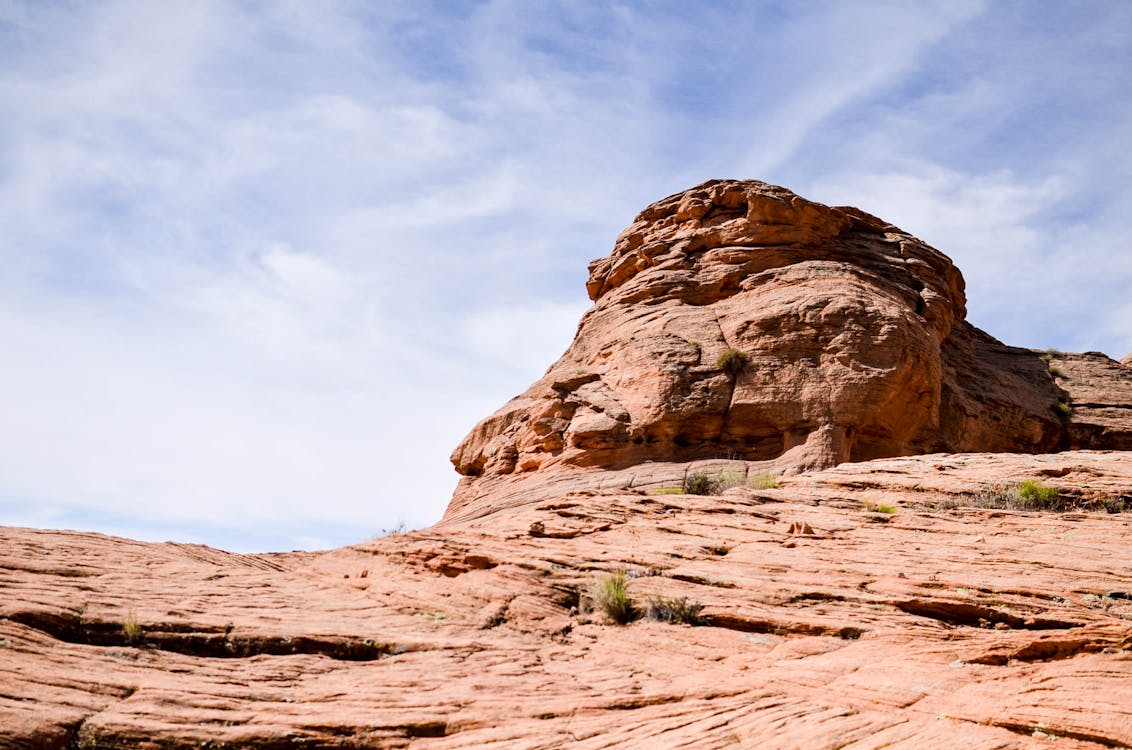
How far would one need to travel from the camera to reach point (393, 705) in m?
9.42

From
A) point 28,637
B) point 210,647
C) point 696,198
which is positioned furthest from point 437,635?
point 696,198

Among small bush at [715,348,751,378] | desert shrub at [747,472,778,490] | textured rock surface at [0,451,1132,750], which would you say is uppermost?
small bush at [715,348,751,378]

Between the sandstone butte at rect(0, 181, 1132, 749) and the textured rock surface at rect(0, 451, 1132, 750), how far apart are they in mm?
36

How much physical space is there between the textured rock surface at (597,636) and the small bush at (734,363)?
743 centimetres

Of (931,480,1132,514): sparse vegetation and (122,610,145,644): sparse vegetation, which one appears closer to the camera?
(122,610,145,644): sparse vegetation

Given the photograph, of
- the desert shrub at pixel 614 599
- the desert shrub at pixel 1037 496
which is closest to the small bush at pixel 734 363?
the desert shrub at pixel 1037 496

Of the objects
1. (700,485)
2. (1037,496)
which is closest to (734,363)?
(700,485)

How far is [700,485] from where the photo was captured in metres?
18.4

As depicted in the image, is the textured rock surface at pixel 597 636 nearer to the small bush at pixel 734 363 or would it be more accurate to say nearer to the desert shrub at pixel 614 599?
the desert shrub at pixel 614 599

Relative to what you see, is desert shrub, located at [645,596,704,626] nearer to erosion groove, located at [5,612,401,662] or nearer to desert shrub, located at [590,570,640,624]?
desert shrub, located at [590,570,640,624]

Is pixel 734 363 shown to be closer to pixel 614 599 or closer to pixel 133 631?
pixel 614 599

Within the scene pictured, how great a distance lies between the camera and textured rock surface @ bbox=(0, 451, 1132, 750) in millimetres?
8797

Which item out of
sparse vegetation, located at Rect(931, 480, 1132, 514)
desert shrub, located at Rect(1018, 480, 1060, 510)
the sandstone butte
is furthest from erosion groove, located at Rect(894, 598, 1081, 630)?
desert shrub, located at Rect(1018, 480, 1060, 510)

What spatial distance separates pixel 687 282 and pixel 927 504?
459 inches
